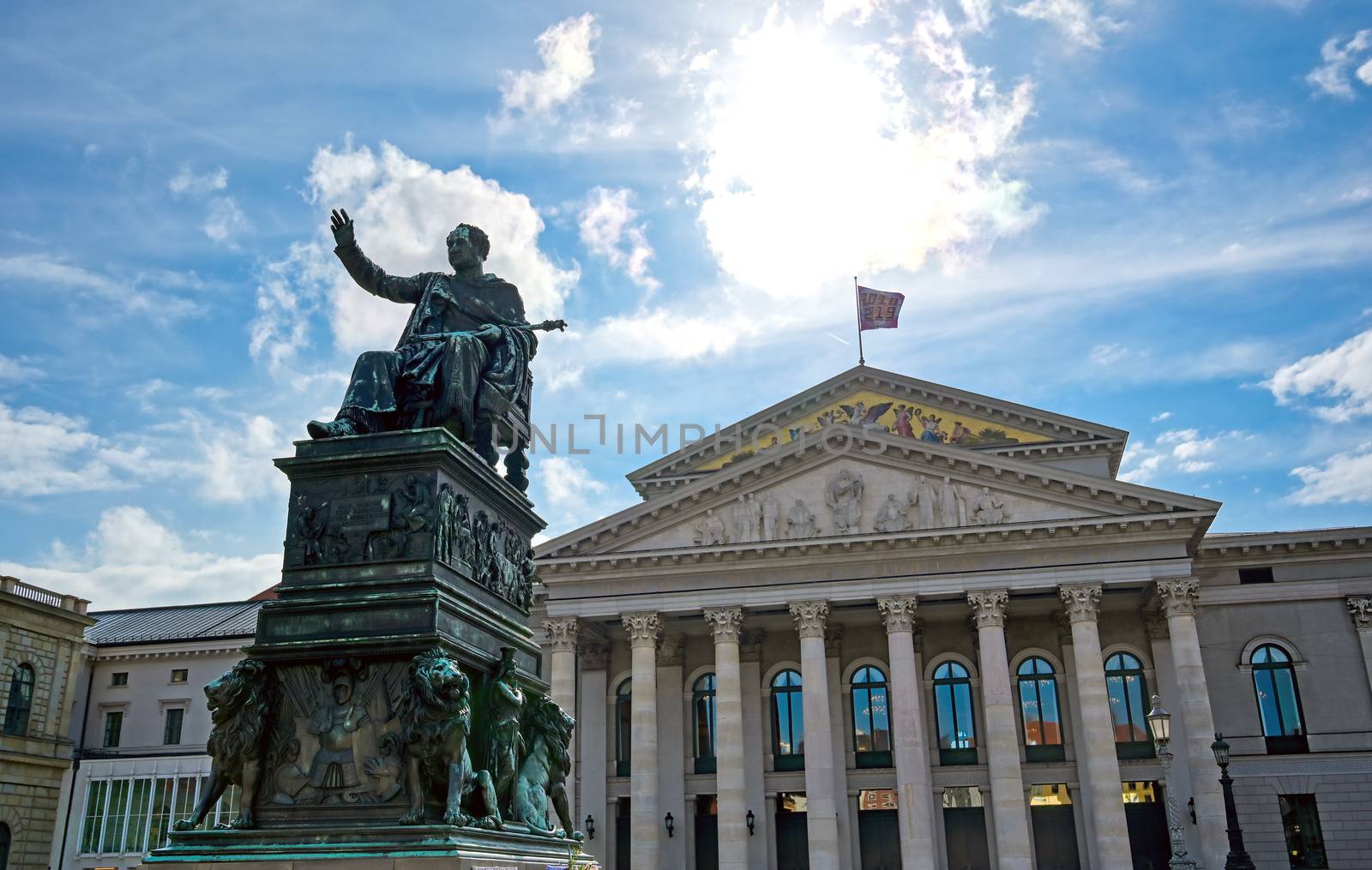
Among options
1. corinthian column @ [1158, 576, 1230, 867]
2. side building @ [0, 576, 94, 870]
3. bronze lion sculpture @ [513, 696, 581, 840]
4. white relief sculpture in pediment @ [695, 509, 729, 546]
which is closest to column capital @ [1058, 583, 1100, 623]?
corinthian column @ [1158, 576, 1230, 867]

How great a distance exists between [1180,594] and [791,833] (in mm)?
16993

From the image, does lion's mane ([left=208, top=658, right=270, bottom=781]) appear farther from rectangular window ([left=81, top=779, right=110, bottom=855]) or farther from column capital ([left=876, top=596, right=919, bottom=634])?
rectangular window ([left=81, top=779, right=110, bottom=855])

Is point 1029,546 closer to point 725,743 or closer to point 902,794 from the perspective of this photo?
point 902,794

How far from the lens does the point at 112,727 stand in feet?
181

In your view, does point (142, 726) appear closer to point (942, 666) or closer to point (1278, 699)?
point (942, 666)

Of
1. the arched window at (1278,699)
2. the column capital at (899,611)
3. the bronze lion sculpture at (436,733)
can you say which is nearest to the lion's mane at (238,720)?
the bronze lion sculpture at (436,733)

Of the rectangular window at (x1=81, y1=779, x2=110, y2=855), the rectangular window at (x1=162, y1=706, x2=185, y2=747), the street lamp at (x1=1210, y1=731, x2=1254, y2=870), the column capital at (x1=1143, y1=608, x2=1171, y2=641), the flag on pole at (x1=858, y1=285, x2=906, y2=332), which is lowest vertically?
the street lamp at (x1=1210, y1=731, x2=1254, y2=870)

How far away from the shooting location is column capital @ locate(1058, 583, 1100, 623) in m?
39.8

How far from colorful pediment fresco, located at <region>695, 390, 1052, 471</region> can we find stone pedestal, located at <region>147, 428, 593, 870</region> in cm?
4413

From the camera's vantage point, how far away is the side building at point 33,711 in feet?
151

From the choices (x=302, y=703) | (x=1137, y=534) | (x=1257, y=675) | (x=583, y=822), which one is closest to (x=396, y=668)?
(x=302, y=703)

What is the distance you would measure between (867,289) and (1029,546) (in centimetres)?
1565

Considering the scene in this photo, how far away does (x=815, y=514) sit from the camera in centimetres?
4303

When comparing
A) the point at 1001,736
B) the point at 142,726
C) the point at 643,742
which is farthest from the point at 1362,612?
the point at 142,726
